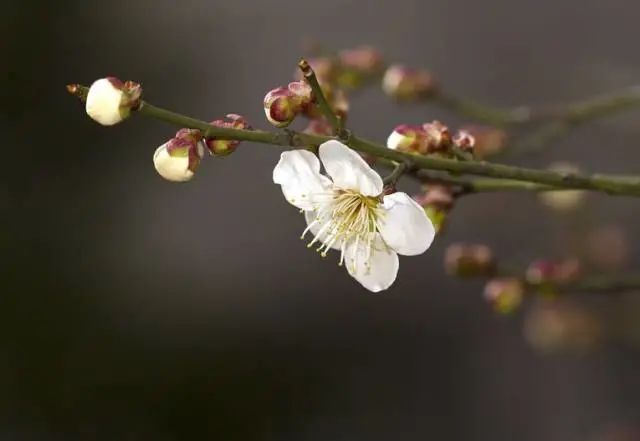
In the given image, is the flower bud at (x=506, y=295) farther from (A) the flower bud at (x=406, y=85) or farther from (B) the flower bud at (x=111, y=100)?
(B) the flower bud at (x=111, y=100)

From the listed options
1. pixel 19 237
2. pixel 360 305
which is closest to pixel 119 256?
pixel 19 237

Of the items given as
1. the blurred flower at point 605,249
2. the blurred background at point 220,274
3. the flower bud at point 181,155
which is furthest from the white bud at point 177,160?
the blurred background at point 220,274

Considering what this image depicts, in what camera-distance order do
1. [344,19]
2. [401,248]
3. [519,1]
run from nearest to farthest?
1. [401,248]
2. [519,1]
3. [344,19]

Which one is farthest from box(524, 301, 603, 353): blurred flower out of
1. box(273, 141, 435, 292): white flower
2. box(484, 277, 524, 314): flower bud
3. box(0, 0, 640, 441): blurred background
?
box(273, 141, 435, 292): white flower

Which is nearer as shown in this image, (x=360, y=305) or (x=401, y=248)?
(x=401, y=248)

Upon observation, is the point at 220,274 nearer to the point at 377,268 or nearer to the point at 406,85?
the point at 406,85

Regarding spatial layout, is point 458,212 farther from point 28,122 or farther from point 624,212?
point 28,122

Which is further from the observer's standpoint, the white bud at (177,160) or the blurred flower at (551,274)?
the blurred flower at (551,274)
